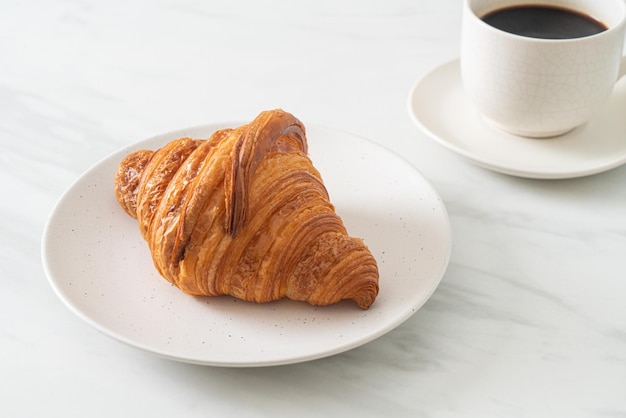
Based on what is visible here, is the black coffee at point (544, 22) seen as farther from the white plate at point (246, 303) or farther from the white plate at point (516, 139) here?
the white plate at point (246, 303)

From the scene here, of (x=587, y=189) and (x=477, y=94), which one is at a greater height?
(x=477, y=94)

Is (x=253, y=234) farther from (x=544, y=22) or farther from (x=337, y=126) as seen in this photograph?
(x=544, y=22)

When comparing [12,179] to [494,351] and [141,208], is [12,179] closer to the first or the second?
[141,208]

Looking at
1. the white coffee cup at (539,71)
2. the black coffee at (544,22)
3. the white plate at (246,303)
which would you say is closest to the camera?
the white plate at (246,303)

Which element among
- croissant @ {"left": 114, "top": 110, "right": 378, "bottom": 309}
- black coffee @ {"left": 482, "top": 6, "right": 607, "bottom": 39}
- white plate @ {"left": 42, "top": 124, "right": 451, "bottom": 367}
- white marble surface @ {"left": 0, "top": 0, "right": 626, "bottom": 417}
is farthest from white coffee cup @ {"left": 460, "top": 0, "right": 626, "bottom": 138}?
croissant @ {"left": 114, "top": 110, "right": 378, "bottom": 309}

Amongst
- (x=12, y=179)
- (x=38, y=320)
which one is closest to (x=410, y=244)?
(x=38, y=320)

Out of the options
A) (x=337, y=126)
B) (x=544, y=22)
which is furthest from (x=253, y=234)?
(x=544, y=22)

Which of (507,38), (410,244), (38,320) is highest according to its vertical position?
(507,38)

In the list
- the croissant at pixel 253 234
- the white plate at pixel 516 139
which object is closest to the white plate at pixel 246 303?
the croissant at pixel 253 234
